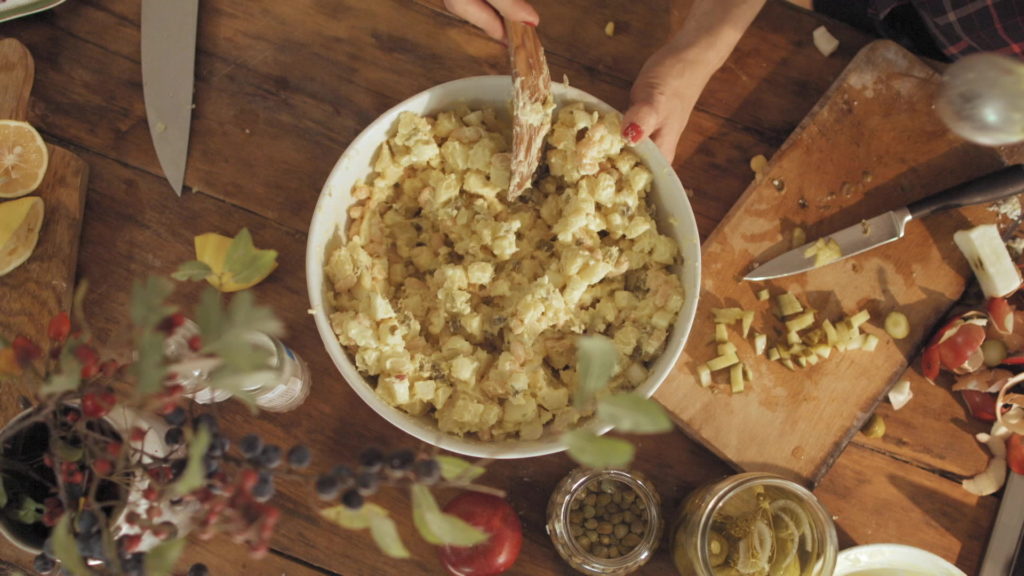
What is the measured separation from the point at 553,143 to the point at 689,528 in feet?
2.03

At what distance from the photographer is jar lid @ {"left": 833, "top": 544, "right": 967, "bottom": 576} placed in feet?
3.89

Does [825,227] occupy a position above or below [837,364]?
above

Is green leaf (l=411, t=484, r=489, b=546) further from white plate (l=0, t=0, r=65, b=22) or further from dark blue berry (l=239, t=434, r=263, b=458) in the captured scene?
white plate (l=0, t=0, r=65, b=22)

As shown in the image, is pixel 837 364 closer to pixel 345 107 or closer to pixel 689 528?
pixel 689 528

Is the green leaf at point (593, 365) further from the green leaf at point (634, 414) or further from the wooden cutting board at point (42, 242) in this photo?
the wooden cutting board at point (42, 242)

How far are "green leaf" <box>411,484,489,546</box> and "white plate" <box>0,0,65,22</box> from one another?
113 cm

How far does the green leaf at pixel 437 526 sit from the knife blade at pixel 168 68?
2.84ft

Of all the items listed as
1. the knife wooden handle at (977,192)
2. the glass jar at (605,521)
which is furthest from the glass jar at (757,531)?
the knife wooden handle at (977,192)

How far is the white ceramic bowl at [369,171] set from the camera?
3.34ft

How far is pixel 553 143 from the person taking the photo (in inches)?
43.2

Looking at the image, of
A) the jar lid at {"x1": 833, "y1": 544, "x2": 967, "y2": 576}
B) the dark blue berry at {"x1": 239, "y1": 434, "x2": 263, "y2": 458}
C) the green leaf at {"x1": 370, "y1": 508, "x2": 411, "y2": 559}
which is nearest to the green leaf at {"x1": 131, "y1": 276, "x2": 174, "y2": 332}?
the dark blue berry at {"x1": 239, "y1": 434, "x2": 263, "y2": 458}

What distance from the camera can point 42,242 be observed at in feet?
3.95

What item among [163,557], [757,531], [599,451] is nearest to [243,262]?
[163,557]

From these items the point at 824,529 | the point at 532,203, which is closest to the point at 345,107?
the point at 532,203
